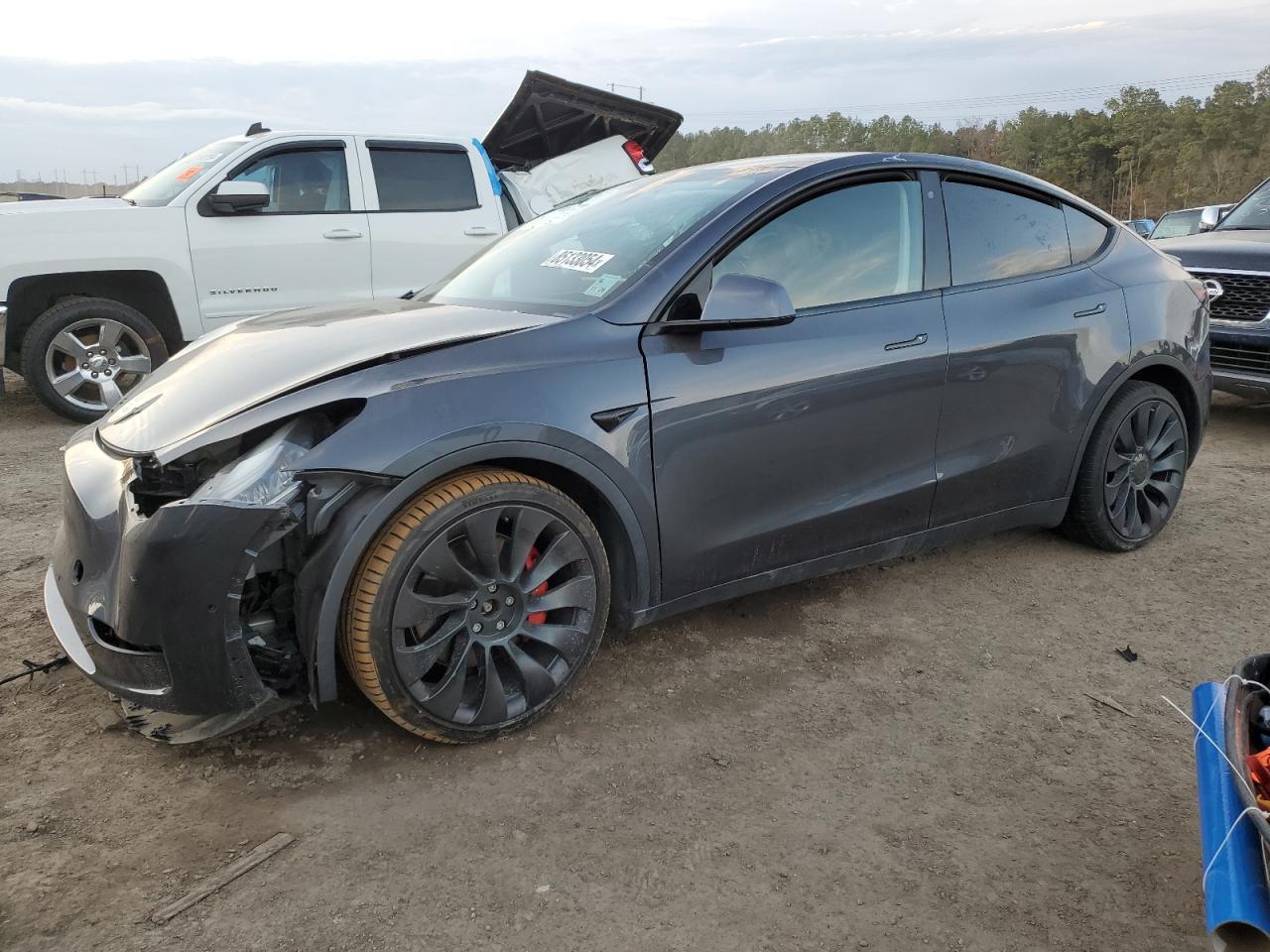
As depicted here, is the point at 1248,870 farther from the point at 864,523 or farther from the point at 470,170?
the point at 470,170

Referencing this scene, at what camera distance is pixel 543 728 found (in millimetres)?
2822

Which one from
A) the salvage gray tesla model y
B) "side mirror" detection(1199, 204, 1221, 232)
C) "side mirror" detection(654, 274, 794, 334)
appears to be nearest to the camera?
the salvage gray tesla model y

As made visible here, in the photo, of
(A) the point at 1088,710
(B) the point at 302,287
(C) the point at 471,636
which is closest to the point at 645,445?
(C) the point at 471,636

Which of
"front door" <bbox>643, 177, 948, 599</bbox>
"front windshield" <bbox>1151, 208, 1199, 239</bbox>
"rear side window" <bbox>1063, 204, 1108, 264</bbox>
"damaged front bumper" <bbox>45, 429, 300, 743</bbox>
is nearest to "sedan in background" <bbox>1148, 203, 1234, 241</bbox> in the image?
"front windshield" <bbox>1151, 208, 1199, 239</bbox>

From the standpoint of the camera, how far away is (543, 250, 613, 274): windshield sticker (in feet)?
10.4

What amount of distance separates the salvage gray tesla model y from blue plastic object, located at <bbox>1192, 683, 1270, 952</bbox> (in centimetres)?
149

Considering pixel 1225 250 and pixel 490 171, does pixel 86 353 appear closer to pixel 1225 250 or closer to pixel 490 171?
pixel 490 171

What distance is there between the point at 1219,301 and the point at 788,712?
5.61 metres

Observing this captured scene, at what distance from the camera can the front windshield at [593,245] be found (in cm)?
306

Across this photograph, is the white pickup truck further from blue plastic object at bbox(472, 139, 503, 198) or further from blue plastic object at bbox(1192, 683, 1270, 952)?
blue plastic object at bbox(1192, 683, 1270, 952)

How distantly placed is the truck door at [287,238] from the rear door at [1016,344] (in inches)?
186

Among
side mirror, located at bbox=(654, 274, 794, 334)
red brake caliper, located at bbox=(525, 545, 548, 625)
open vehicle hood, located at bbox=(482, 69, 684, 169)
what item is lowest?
red brake caliper, located at bbox=(525, 545, 548, 625)

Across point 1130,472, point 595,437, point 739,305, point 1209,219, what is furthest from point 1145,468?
point 1209,219

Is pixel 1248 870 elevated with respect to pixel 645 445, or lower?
lower
